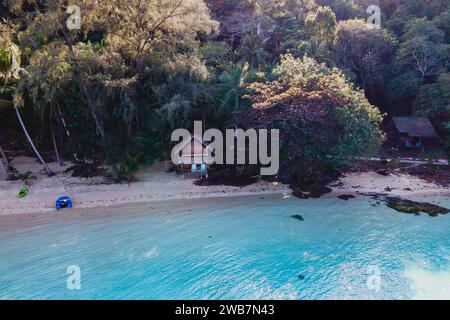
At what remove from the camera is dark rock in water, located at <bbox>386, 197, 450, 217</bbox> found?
16.0m

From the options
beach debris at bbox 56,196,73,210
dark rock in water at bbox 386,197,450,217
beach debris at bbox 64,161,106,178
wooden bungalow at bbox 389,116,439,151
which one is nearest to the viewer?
beach debris at bbox 56,196,73,210

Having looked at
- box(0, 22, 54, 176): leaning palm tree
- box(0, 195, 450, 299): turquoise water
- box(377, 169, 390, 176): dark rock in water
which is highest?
box(0, 22, 54, 176): leaning palm tree

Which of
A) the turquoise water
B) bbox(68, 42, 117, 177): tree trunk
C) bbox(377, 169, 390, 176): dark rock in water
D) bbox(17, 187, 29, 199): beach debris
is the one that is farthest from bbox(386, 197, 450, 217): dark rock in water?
bbox(17, 187, 29, 199): beach debris

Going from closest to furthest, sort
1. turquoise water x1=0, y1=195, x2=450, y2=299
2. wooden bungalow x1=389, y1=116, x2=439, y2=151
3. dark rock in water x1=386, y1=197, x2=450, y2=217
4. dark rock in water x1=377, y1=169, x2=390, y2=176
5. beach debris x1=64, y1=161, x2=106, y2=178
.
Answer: turquoise water x1=0, y1=195, x2=450, y2=299, dark rock in water x1=386, y1=197, x2=450, y2=217, beach debris x1=64, y1=161, x2=106, y2=178, dark rock in water x1=377, y1=169, x2=390, y2=176, wooden bungalow x1=389, y1=116, x2=439, y2=151

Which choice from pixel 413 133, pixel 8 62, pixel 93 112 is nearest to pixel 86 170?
pixel 93 112

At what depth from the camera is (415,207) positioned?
16.4 metres

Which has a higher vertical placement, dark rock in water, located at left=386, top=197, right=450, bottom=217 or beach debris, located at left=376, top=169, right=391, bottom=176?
beach debris, located at left=376, top=169, right=391, bottom=176

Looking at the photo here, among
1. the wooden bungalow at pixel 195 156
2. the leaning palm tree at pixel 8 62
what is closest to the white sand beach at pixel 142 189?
the wooden bungalow at pixel 195 156

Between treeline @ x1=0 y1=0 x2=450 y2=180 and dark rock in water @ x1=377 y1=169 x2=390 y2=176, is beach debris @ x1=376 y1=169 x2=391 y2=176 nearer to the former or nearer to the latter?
dark rock in water @ x1=377 y1=169 x2=390 y2=176

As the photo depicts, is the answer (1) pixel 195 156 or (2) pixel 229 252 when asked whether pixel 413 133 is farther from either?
(2) pixel 229 252

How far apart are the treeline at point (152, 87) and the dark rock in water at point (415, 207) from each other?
328cm

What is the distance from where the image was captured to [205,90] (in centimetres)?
1923

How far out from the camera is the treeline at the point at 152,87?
16594mm

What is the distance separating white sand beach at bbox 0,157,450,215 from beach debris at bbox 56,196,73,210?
31 cm
